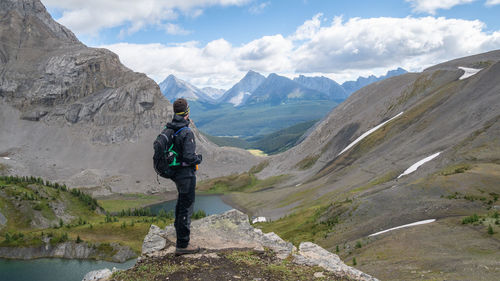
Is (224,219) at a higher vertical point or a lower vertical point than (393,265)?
higher

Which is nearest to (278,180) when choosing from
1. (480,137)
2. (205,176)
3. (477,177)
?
(205,176)

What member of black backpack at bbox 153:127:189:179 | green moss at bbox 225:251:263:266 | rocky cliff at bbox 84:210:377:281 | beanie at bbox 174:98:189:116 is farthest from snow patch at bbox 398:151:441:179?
black backpack at bbox 153:127:189:179

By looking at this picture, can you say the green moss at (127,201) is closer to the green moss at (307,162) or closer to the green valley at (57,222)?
the green valley at (57,222)

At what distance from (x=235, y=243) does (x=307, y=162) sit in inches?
4556

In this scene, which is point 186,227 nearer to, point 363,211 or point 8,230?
point 363,211

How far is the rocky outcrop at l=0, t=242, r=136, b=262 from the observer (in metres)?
63.1

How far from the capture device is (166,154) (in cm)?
1370

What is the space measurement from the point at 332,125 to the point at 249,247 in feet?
423

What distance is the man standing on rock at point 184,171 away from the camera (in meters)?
13.8

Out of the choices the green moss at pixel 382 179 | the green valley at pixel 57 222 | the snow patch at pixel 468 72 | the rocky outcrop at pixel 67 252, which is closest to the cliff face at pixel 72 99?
the green valley at pixel 57 222

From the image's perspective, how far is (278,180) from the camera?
5276 inches

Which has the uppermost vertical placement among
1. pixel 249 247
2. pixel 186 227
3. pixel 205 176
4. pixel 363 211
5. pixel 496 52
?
pixel 496 52

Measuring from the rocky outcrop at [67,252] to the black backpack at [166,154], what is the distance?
55.8 m

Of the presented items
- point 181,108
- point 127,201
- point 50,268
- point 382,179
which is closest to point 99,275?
point 181,108
